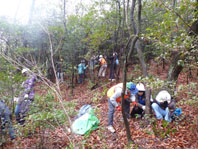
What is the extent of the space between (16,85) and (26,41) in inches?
254

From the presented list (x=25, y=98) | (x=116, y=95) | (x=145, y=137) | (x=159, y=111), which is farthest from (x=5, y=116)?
(x=159, y=111)

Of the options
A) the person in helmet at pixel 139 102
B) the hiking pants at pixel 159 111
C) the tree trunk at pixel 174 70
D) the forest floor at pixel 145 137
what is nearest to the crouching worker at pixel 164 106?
the hiking pants at pixel 159 111

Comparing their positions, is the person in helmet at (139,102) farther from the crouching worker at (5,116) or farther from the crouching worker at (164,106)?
the crouching worker at (5,116)

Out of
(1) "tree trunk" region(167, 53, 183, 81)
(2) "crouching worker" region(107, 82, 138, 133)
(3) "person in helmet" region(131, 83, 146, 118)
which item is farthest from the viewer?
→ (1) "tree trunk" region(167, 53, 183, 81)

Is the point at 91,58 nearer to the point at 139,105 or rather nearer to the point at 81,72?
the point at 81,72

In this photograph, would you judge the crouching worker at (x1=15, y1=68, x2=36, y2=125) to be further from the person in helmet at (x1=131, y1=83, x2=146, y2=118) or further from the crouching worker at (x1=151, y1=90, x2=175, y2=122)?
the crouching worker at (x1=151, y1=90, x2=175, y2=122)

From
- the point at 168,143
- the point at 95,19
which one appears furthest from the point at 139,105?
the point at 95,19

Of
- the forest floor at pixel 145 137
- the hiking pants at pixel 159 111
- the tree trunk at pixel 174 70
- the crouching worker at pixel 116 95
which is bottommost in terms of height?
the forest floor at pixel 145 137

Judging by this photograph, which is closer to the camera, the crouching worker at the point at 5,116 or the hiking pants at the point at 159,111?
the crouching worker at the point at 5,116

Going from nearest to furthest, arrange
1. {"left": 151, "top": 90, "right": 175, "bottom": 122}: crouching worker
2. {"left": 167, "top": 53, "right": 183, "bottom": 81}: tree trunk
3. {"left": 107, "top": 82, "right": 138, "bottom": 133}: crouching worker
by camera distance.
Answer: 1. {"left": 107, "top": 82, "right": 138, "bottom": 133}: crouching worker
2. {"left": 151, "top": 90, "right": 175, "bottom": 122}: crouching worker
3. {"left": 167, "top": 53, "right": 183, "bottom": 81}: tree trunk

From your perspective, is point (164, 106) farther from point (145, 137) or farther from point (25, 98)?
point (25, 98)

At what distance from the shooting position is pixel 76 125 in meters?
4.98

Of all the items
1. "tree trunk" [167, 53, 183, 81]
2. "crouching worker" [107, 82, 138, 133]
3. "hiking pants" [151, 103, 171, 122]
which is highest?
"tree trunk" [167, 53, 183, 81]

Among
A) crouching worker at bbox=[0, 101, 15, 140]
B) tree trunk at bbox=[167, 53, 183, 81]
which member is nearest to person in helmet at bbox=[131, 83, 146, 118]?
tree trunk at bbox=[167, 53, 183, 81]
